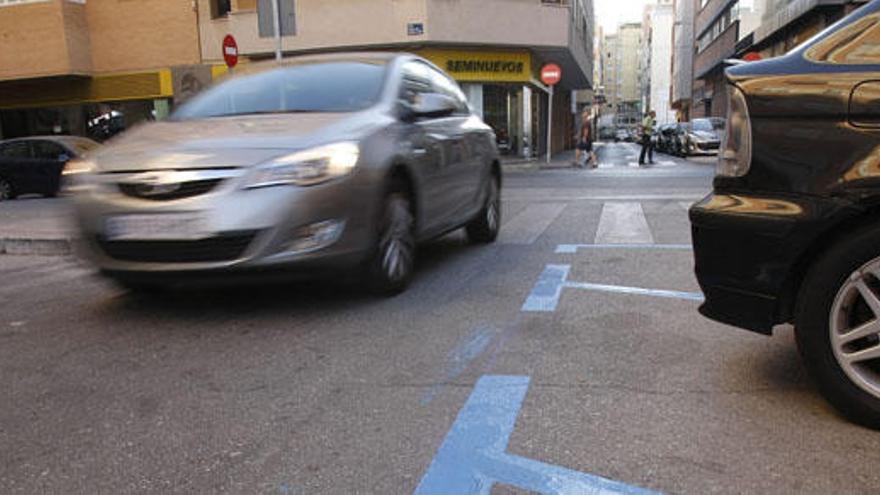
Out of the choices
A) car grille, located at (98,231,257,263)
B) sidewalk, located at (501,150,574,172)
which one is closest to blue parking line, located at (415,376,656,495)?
car grille, located at (98,231,257,263)

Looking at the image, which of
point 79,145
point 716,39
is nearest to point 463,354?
point 79,145

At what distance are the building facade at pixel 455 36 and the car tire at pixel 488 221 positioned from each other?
52.1 feet

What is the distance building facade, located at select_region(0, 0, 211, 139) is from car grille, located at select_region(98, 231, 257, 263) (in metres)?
21.9

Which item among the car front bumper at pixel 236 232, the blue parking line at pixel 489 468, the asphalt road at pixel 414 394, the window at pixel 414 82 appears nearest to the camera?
the blue parking line at pixel 489 468

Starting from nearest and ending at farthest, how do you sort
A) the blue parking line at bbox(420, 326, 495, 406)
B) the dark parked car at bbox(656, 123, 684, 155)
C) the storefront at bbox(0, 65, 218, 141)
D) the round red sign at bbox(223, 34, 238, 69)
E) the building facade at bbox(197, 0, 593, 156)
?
1. the blue parking line at bbox(420, 326, 495, 406)
2. the round red sign at bbox(223, 34, 238, 69)
3. the building facade at bbox(197, 0, 593, 156)
4. the storefront at bbox(0, 65, 218, 141)
5. the dark parked car at bbox(656, 123, 684, 155)

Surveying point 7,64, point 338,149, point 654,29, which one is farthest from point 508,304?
point 654,29

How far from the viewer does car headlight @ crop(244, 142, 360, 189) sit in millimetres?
4227

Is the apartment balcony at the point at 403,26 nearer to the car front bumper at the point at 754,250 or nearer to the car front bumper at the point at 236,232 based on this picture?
the car front bumper at the point at 236,232

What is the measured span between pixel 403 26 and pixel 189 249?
19343 mm

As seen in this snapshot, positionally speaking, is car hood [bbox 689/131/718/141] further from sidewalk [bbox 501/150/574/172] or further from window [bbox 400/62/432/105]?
window [bbox 400/62/432/105]

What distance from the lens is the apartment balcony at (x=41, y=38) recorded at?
2472 cm

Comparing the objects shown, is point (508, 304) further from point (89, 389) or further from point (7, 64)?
point (7, 64)

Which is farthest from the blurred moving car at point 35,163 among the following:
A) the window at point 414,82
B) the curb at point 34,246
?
the window at point 414,82

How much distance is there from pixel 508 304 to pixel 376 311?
33.4 inches
